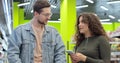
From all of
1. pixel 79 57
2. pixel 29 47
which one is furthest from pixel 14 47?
pixel 79 57

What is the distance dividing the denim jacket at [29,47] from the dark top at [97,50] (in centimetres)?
27

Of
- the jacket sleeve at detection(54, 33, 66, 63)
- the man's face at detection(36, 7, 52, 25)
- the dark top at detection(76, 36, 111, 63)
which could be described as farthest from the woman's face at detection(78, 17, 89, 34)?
the man's face at detection(36, 7, 52, 25)

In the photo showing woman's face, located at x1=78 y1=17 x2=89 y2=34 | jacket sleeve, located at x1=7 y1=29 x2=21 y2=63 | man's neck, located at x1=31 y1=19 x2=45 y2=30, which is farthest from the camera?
woman's face, located at x1=78 y1=17 x2=89 y2=34

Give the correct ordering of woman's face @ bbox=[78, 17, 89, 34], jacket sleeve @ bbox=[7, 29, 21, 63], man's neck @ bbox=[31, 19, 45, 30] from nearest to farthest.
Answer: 1. jacket sleeve @ bbox=[7, 29, 21, 63]
2. man's neck @ bbox=[31, 19, 45, 30]
3. woman's face @ bbox=[78, 17, 89, 34]

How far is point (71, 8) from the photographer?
12469 millimetres

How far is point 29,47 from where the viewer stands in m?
3.05

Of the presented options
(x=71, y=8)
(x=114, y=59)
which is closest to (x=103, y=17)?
(x=71, y=8)

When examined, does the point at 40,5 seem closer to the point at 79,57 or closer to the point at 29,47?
the point at 29,47

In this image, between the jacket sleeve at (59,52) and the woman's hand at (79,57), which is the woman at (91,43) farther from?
the jacket sleeve at (59,52)

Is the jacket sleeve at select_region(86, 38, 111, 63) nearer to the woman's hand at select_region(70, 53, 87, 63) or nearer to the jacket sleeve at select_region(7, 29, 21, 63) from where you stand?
the woman's hand at select_region(70, 53, 87, 63)

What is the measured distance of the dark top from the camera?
10.3 ft

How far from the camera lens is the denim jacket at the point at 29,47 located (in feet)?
9.92

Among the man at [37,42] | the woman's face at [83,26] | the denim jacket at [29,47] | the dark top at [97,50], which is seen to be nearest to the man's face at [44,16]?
the man at [37,42]

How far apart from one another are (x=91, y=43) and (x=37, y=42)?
1.91ft
